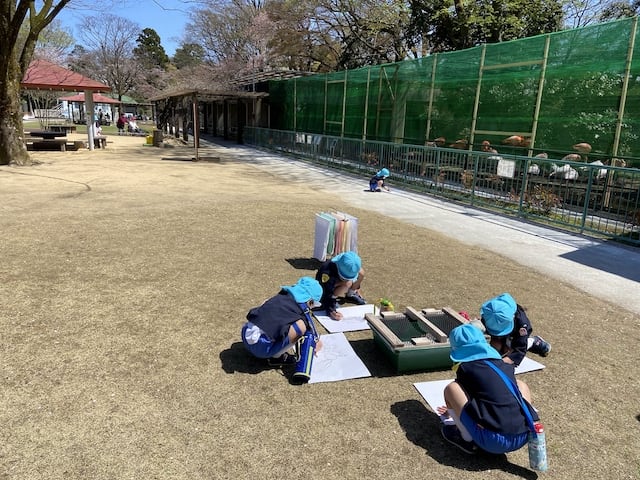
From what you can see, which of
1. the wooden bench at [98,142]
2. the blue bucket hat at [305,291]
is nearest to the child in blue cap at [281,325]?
the blue bucket hat at [305,291]

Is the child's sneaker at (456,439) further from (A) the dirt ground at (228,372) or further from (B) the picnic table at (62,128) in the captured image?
(B) the picnic table at (62,128)

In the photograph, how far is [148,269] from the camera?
17.9 feet

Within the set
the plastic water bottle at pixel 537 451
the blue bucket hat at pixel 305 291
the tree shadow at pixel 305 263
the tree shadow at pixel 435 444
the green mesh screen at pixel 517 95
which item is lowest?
the tree shadow at pixel 435 444

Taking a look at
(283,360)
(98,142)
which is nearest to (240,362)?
(283,360)

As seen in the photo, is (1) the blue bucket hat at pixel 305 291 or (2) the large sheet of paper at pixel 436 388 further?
(1) the blue bucket hat at pixel 305 291

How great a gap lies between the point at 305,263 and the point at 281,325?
265cm

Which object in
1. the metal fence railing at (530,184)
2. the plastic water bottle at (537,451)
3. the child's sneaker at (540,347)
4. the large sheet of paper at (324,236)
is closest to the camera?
the plastic water bottle at (537,451)

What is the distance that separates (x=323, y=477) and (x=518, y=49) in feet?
40.5

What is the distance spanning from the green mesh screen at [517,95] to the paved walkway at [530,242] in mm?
2952

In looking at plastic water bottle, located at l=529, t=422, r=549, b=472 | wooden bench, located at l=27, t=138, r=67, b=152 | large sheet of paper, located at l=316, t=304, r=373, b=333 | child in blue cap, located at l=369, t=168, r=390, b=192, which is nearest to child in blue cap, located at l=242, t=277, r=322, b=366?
large sheet of paper, located at l=316, t=304, r=373, b=333

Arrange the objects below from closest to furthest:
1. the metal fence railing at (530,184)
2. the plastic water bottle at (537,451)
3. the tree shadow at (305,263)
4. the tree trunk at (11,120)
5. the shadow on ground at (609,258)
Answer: the plastic water bottle at (537,451) < the tree shadow at (305,263) < the shadow on ground at (609,258) < the metal fence railing at (530,184) < the tree trunk at (11,120)

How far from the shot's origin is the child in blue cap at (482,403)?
2451 millimetres

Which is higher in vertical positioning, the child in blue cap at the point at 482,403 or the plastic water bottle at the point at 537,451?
the child in blue cap at the point at 482,403

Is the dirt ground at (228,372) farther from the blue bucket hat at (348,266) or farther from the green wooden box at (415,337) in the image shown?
the blue bucket hat at (348,266)
